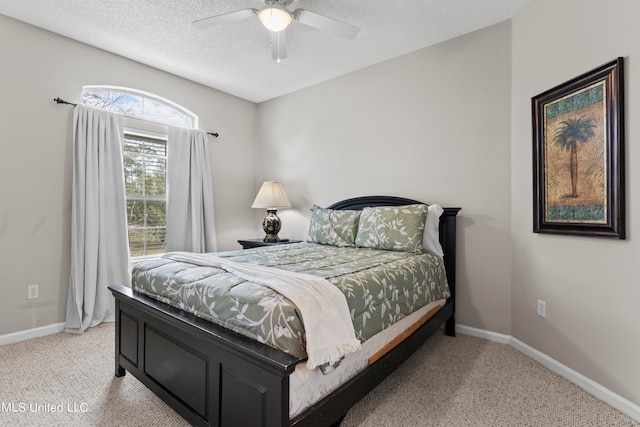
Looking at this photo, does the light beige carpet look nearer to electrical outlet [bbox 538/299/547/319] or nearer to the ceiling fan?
electrical outlet [bbox 538/299/547/319]

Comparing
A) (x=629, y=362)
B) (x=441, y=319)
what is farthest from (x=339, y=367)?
(x=629, y=362)

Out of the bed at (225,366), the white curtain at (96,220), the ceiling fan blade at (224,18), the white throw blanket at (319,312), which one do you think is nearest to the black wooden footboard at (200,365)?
the bed at (225,366)

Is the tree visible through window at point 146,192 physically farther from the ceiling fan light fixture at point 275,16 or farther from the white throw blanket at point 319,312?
the white throw blanket at point 319,312

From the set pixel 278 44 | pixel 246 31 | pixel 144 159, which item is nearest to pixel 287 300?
pixel 278 44

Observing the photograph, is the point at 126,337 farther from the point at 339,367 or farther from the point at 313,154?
the point at 313,154

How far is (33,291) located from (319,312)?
2.92 metres

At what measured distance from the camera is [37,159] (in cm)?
279

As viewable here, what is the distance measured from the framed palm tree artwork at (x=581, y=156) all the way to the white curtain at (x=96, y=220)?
3.78 metres

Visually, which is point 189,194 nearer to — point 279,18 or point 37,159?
point 37,159

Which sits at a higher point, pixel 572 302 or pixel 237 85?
pixel 237 85

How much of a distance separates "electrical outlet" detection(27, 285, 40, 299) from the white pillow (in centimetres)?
342

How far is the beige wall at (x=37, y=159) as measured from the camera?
2637mm

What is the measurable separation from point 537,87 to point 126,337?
3.39 m

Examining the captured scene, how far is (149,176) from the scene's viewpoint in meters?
3.63
